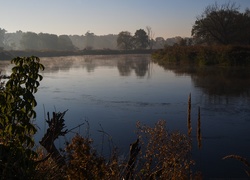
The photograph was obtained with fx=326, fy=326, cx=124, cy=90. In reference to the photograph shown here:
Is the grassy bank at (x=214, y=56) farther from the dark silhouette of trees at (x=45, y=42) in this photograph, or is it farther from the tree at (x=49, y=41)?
the tree at (x=49, y=41)

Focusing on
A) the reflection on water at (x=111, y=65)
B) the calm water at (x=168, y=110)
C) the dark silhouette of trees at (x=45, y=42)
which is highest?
the dark silhouette of trees at (x=45, y=42)

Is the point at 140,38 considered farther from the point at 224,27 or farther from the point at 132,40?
the point at 224,27

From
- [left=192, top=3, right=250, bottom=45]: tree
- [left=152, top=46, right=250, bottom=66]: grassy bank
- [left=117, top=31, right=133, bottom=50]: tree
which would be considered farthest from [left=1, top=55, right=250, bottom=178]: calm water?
[left=117, top=31, right=133, bottom=50]: tree

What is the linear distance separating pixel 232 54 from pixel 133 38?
2824 inches

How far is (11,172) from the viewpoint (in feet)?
11.1

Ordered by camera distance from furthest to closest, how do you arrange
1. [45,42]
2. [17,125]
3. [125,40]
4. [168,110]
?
[45,42]
[125,40]
[168,110]
[17,125]

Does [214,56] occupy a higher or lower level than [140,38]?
lower

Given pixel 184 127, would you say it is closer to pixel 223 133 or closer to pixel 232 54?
pixel 223 133

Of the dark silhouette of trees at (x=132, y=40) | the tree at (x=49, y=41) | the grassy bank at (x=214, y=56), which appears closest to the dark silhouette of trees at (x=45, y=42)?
the tree at (x=49, y=41)

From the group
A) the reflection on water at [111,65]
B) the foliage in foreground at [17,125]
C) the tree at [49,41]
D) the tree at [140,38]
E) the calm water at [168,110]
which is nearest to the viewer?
the foliage in foreground at [17,125]

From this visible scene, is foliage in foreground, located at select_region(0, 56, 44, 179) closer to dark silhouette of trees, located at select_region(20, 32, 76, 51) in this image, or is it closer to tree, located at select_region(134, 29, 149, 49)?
tree, located at select_region(134, 29, 149, 49)

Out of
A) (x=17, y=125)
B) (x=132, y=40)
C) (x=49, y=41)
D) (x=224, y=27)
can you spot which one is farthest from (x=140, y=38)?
(x=17, y=125)

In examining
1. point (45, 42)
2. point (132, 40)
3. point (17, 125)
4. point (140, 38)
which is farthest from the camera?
point (45, 42)

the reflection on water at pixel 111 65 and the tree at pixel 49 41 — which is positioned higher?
the tree at pixel 49 41
